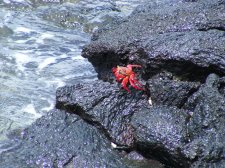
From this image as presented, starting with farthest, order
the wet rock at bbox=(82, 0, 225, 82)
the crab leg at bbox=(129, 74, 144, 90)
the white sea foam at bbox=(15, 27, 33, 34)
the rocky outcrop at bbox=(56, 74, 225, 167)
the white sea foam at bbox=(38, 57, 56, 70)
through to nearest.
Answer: the white sea foam at bbox=(15, 27, 33, 34) < the white sea foam at bbox=(38, 57, 56, 70) < the crab leg at bbox=(129, 74, 144, 90) < the wet rock at bbox=(82, 0, 225, 82) < the rocky outcrop at bbox=(56, 74, 225, 167)

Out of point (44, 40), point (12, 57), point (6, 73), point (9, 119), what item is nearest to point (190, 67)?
point (9, 119)

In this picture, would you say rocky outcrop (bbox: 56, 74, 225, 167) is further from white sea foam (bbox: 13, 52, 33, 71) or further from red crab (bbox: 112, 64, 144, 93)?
white sea foam (bbox: 13, 52, 33, 71)

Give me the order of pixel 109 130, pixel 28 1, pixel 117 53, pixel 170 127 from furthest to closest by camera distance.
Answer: pixel 28 1
pixel 117 53
pixel 109 130
pixel 170 127

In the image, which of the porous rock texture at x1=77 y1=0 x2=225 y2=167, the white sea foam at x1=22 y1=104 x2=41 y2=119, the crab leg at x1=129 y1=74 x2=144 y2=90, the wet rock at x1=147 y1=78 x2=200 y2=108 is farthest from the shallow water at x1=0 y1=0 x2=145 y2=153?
the wet rock at x1=147 y1=78 x2=200 y2=108

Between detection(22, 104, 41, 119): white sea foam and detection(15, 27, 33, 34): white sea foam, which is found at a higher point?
detection(15, 27, 33, 34): white sea foam

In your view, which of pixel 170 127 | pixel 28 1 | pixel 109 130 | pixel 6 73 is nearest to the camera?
pixel 170 127

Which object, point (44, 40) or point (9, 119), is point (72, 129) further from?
point (44, 40)

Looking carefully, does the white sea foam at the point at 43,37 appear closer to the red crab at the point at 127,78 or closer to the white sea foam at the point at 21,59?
the white sea foam at the point at 21,59
